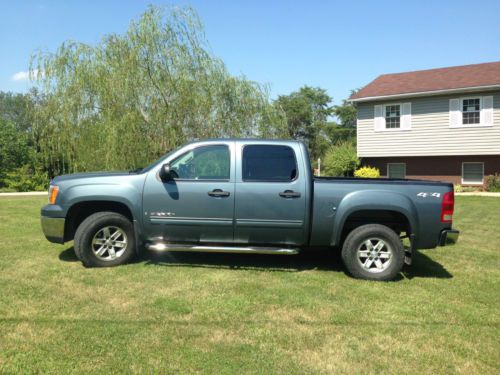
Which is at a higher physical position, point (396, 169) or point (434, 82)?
point (434, 82)

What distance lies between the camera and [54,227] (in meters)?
5.82

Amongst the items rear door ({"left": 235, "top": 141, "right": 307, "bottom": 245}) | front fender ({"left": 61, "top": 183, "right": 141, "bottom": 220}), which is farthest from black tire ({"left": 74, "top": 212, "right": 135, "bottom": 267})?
rear door ({"left": 235, "top": 141, "right": 307, "bottom": 245})

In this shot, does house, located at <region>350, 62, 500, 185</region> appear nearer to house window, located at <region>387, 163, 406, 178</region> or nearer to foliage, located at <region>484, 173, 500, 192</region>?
house window, located at <region>387, 163, 406, 178</region>

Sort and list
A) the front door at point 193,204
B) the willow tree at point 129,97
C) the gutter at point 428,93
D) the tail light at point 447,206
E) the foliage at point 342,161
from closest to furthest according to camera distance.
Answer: the tail light at point 447,206 < the front door at point 193,204 < the willow tree at point 129,97 < the gutter at point 428,93 < the foliage at point 342,161

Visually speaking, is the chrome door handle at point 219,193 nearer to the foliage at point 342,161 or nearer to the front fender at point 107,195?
the front fender at point 107,195

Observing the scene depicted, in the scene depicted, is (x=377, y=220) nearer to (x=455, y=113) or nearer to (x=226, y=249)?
(x=226, y=249)

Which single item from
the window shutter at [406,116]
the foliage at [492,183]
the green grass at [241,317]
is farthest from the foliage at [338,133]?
the green grass at [241,317]

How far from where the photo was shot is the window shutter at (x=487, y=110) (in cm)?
1895

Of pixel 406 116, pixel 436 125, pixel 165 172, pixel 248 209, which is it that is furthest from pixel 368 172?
pixel 165 172

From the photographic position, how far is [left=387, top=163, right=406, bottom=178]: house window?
22.0m

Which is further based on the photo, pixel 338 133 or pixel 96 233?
pixel 338 133

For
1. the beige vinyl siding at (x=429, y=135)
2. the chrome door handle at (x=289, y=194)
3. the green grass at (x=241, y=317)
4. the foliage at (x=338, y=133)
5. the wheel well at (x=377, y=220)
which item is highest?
the foliage at (x=338, y=133)

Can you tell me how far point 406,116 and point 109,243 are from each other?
18.3 meters

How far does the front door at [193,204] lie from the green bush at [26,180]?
71.9ft
